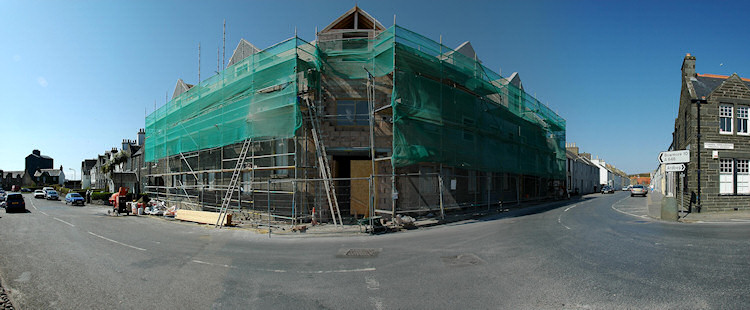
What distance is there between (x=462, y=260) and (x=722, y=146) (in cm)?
1972

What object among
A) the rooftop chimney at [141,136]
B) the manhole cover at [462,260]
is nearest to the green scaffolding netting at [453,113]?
the manhole cover at [462,260]

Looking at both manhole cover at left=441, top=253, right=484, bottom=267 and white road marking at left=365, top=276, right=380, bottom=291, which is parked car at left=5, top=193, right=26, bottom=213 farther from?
manhole cover at left=441, top=253, right=484, bottom=267

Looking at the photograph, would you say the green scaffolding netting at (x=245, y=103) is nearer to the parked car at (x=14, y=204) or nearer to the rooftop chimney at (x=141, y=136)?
the parked car at (x=14, y=204)

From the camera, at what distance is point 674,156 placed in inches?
610

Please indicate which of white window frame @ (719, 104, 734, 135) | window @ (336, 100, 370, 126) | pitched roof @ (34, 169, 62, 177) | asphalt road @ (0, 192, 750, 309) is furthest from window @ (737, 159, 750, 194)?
pitched roof @ (34, 169, 62, 177)

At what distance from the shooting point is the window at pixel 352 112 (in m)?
16.1

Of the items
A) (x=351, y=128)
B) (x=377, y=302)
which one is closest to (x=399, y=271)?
(x=377, y=302)

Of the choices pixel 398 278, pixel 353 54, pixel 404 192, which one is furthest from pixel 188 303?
pixel 353 54

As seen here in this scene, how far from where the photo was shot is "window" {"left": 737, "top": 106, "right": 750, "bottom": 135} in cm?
1872

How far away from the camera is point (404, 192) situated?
637 inches

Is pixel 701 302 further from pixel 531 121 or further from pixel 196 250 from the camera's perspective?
pixel 531 121

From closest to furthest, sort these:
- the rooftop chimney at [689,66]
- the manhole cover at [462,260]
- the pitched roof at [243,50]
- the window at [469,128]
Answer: the manhole cover at [462,260] → the window at [469,128] → the rooftop chimney at [689,66] → the pitched roof at [243,50]

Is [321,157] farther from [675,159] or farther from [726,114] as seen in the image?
[726,114]

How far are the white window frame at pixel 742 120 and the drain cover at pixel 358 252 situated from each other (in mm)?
22148
